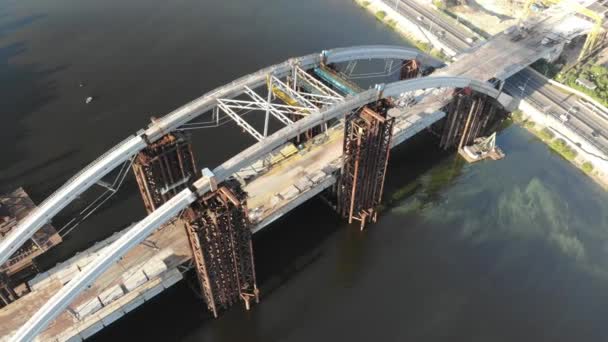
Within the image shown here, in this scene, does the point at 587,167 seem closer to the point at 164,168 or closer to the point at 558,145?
the point at 558,145

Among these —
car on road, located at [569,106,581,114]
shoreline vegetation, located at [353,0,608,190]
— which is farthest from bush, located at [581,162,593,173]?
car on road, located at [569,106,581,114]

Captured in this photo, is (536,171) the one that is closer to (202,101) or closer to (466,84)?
(466,84)

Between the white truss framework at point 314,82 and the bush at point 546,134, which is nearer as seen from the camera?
the white truss framework at point 314,82

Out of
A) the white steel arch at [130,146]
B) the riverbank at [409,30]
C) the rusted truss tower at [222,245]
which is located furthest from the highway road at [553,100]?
the rusted truss tower at [222,245]

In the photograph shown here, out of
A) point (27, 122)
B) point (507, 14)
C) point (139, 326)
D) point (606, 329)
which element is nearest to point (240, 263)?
point (139, 326)

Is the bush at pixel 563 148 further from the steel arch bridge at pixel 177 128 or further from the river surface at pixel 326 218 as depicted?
the steel arch bridge at pixel 177 128
